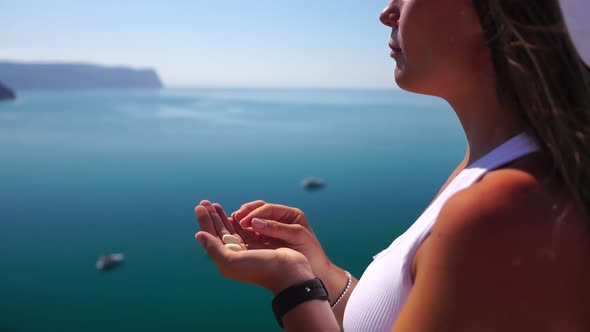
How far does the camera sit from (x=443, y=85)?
0.73 metres

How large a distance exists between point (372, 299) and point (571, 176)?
316mm

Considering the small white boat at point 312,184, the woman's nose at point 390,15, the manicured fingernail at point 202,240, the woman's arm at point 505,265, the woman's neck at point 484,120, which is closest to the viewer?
the woman's arm at point 505,265

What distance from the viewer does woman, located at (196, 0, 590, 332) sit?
1.76 ft

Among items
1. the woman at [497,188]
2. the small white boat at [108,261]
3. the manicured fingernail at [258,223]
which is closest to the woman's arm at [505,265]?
the woman at [497,188]

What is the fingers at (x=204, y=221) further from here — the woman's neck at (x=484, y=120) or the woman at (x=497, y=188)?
the woman's neck at (x=484, y=120)

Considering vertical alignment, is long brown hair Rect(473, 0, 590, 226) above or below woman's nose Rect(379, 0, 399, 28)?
below

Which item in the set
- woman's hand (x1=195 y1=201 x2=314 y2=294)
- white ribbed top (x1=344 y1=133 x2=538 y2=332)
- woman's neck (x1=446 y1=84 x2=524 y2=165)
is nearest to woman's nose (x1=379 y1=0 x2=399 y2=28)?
woman's neck (x1=446 y1=84 x2=524 y2=165)

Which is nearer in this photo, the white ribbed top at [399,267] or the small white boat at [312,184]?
the white ribbed top at [399,267]

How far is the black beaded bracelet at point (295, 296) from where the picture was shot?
0.83m

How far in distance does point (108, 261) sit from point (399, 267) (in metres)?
5.05

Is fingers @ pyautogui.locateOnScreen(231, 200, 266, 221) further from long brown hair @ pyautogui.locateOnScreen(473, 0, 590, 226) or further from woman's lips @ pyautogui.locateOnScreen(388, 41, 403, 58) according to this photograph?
long brown hair @ pyautogui.locateOnScreen(473, 0, 590, 226)

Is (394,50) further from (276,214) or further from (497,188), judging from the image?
(276,214)

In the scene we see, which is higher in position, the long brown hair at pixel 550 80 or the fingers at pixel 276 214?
the long brown hair at pixel 550 80

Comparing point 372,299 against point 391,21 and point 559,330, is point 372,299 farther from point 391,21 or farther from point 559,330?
point 391,21
